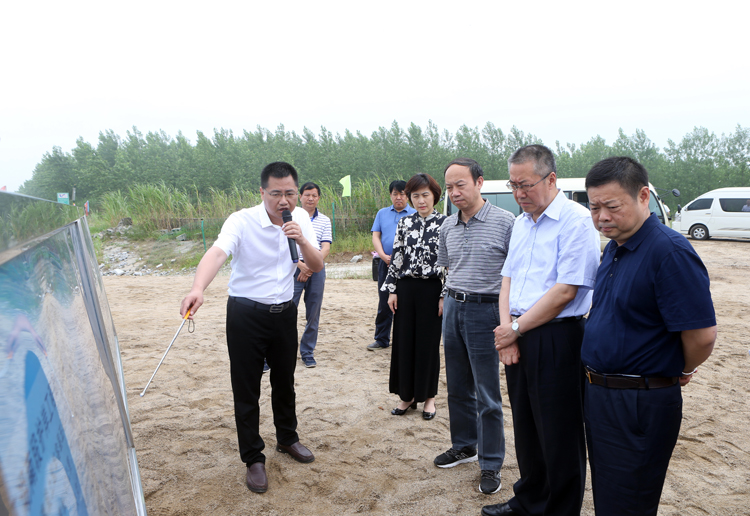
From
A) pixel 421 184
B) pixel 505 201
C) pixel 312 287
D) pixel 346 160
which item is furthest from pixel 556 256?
pixel 346 160

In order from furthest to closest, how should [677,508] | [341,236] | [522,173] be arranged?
[341,236] < [677,508] < [522,173]

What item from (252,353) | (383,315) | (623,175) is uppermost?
(623,175)

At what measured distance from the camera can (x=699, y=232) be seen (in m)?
16.8

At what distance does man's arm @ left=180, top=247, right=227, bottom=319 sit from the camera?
2.40m

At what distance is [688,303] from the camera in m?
1.60

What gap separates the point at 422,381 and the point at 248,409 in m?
1.33

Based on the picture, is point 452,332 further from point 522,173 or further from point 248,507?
point 248,507

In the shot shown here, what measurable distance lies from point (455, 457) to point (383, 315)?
252 centimetres

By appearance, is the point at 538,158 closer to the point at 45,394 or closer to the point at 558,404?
the point at 558,404

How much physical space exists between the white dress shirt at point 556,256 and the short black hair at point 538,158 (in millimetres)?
141

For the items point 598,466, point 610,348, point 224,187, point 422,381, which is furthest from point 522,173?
point 224,187

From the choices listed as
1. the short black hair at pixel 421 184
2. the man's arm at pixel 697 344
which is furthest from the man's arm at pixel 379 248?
the man's arm at pixel 697 344

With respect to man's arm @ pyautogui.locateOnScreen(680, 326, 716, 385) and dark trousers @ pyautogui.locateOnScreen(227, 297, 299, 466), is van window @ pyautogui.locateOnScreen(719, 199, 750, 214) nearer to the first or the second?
man's arm @ pyautogui.locateOnScreen(680, 326, 716, 385)

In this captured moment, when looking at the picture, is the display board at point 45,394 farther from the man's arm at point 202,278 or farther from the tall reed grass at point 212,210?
the tall reed grass at point 212,210
